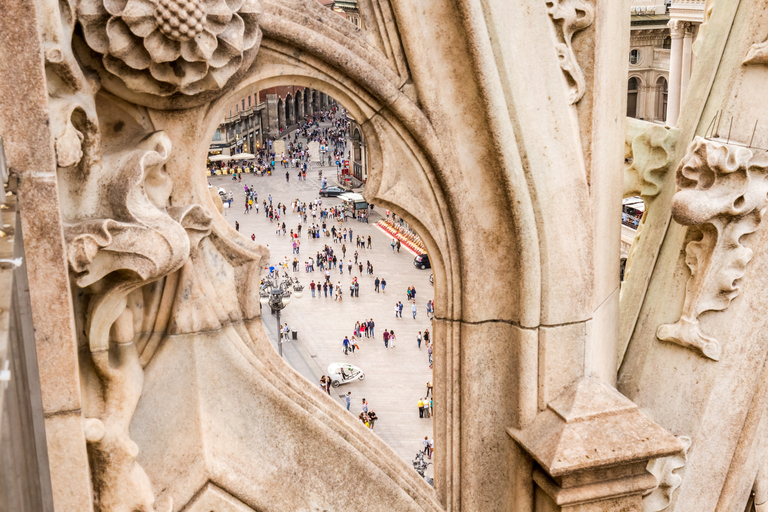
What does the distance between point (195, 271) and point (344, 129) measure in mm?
61954

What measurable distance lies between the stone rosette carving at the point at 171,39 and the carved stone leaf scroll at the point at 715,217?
71.0 inches

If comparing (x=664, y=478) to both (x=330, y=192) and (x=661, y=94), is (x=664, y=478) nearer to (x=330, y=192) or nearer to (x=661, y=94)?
(x=661, y=94)

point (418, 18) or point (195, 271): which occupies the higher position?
point (418, 18)

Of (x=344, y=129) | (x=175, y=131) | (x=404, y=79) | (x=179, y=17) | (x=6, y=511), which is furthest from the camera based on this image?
(x=344, y=129)

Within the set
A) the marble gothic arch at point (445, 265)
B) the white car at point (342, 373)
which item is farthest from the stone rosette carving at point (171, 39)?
the white car at point (342, 373)

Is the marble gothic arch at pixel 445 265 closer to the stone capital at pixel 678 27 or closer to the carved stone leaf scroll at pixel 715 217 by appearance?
the carved stone leaf scroll at pixel 715 217

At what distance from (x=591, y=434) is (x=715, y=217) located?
995 mm

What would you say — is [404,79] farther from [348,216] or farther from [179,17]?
[348,216]

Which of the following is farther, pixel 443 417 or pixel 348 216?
pixel 348 216

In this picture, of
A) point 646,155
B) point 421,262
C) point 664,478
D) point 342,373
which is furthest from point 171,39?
point 421,262

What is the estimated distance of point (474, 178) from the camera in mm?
3902

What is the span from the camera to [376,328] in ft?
89.8

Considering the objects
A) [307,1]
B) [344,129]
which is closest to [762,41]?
Result: [307,1]

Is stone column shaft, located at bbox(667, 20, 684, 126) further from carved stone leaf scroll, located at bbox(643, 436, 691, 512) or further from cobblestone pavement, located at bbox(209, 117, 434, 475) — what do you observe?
carved stone leaf scroll, located at bbox(643, 436, 691, 512)
